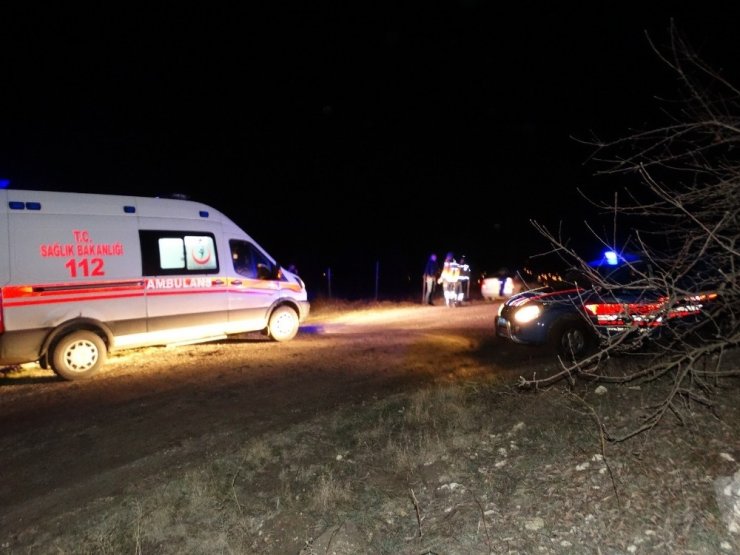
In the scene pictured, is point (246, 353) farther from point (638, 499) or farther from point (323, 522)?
point (638, 499)

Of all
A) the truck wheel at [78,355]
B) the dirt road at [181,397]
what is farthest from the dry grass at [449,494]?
the truck wheel at [78,355]

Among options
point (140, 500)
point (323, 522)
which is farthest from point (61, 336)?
point (323, 522)

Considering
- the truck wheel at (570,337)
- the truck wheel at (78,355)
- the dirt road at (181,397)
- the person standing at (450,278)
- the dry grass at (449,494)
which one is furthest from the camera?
the person standing at (450,278)

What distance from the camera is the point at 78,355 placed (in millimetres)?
7602

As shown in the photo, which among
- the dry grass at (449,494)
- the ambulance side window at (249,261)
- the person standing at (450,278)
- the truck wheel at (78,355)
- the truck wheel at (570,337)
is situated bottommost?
the dry grass at (449,494)

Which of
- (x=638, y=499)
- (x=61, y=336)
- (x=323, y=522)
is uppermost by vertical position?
(x=61, y=336)

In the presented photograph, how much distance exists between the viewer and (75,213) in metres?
7.54

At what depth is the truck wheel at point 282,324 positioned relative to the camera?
10.2 metres

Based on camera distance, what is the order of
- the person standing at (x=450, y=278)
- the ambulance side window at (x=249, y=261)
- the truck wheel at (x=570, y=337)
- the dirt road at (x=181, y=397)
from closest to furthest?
the dirt road at (x=181, y=397)
the truck wheel at (x=570, y=337)
the ambulance side window at (x=249, y=261)
the person standing at (x=450, y=278)

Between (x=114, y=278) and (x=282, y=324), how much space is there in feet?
11.3

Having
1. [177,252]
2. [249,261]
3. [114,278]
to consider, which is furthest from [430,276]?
[114,278]

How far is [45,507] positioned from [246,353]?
505 centimetres

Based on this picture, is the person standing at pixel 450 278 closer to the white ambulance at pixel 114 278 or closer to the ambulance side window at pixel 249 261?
the ambulance side window at pixel 249 261

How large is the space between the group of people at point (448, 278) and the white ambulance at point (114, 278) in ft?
26.6
